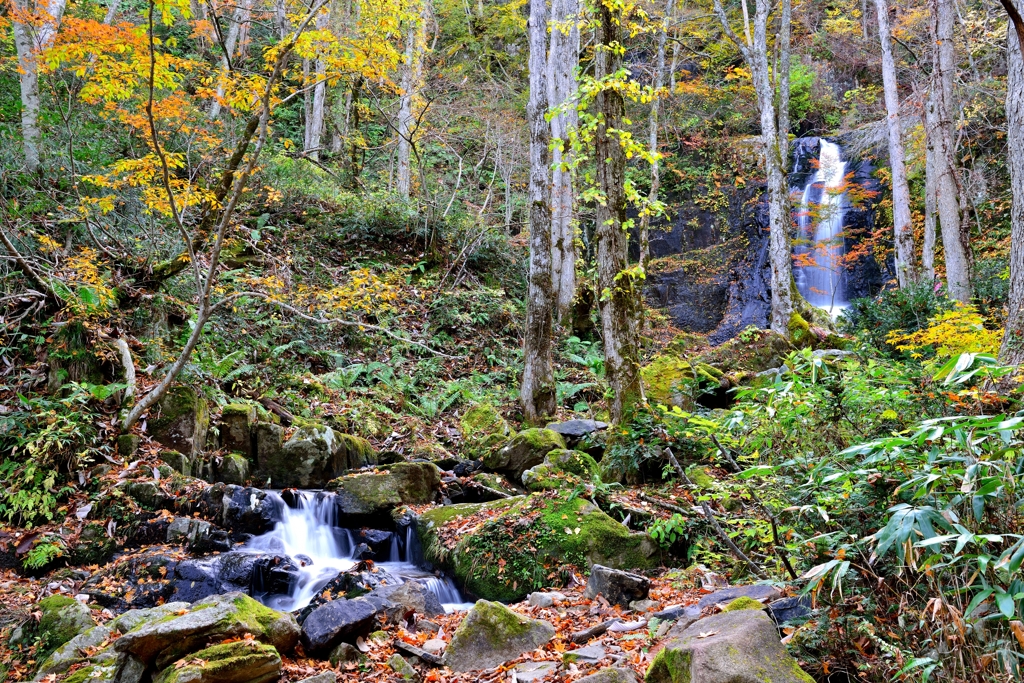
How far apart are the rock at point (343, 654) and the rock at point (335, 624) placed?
0.27 feet

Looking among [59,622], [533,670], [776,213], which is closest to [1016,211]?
[533,670]

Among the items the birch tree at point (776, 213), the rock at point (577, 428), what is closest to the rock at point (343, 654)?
the rock at point (577, 428)

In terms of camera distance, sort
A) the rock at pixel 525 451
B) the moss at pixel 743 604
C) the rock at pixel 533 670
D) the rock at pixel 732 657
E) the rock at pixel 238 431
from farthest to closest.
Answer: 1. the rock at pixel 238 431
2. the rock at pixel 525 451
3. the rock at pixel 533 670
4. the moss at pixel 743 604
5. the rock at pixel 732 657

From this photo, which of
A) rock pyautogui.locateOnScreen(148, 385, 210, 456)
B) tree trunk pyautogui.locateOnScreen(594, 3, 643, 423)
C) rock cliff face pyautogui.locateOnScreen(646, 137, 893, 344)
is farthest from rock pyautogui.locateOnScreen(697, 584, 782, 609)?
rock cliff face pyautogui.locateOnScreen(646, 137, 893, 344)

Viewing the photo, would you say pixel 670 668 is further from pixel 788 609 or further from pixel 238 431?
pixel 238 431

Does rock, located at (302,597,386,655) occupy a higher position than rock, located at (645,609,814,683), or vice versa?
rock, located at (645,609,814,683)

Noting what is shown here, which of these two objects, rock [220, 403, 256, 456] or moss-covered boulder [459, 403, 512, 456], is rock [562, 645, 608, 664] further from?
rock [220, 403, 256, 456]

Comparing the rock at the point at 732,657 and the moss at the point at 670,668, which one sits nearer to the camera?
the rock at the point at 732,657

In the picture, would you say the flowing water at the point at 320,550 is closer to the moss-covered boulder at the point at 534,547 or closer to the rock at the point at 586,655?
the moss-covered boulder at the point at 534,547

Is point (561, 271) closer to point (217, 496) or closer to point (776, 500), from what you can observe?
point (217, 496)

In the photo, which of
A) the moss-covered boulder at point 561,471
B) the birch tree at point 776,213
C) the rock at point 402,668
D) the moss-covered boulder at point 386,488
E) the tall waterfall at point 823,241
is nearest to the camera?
the rock at point 402,668

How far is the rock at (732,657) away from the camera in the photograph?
2467 millimetres

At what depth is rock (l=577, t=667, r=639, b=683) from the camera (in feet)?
9.97

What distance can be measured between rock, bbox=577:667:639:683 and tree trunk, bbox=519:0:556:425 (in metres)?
7.18
